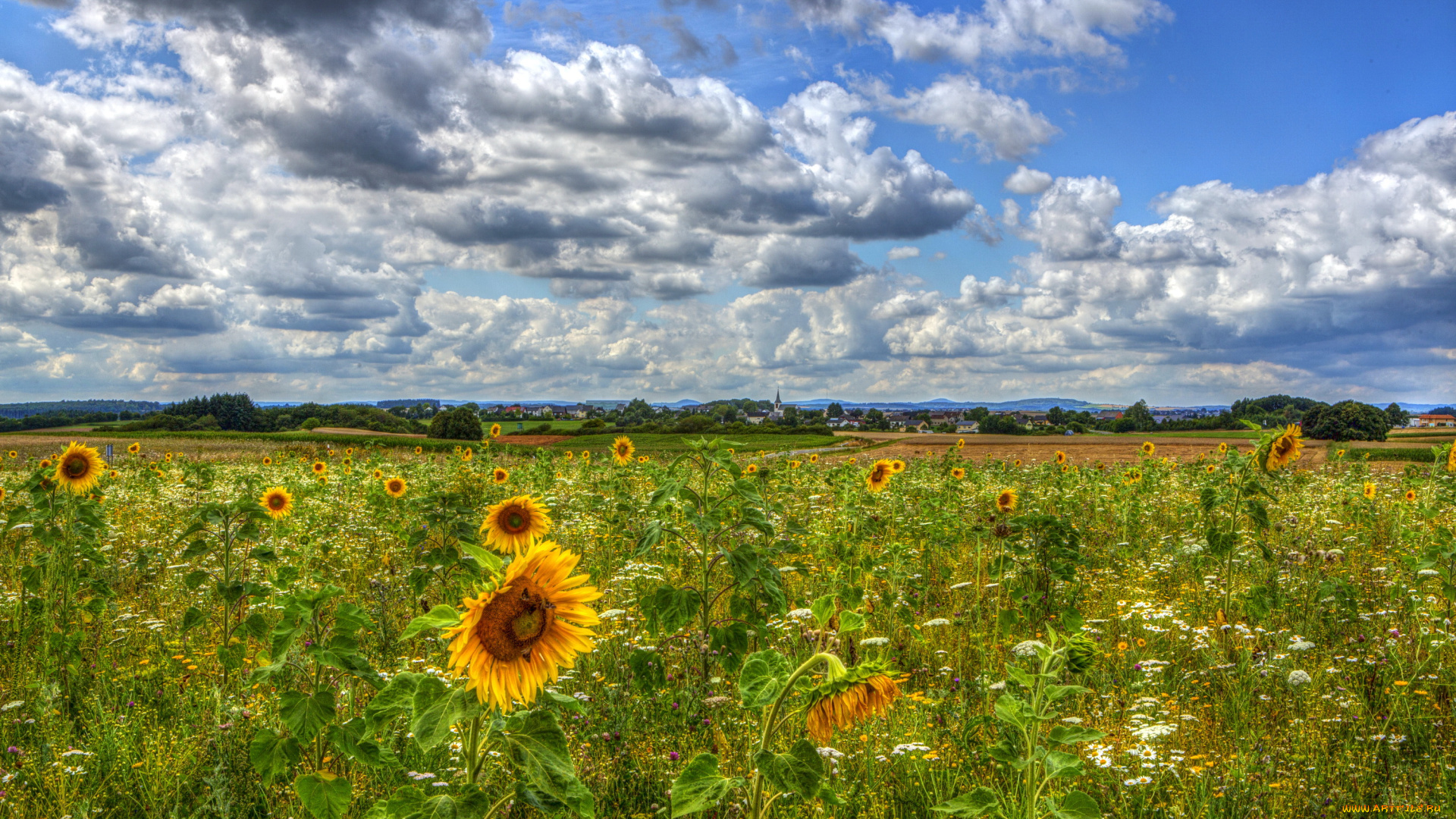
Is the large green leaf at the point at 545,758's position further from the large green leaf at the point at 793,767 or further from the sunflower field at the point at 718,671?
the large green leaf at the point at 793,767

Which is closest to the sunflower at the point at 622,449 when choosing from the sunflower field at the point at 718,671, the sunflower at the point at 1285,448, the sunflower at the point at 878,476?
the sunflower field at the point at 718,671

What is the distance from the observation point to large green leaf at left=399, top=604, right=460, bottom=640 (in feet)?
5.54

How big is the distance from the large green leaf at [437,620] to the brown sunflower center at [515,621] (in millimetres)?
67

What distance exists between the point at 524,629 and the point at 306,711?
1308mm

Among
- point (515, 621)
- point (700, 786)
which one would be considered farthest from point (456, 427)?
point (700, 786)

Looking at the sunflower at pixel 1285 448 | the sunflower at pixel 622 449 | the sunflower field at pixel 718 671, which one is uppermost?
the sunflower at pixel 1285 448

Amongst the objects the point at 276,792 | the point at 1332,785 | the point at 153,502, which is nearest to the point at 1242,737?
the point at 1332,785

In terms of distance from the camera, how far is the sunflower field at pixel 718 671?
1840 mm

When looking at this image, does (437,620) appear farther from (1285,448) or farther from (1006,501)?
(1006,501)

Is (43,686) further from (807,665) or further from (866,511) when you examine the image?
(866,511)

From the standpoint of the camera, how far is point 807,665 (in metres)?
1.45

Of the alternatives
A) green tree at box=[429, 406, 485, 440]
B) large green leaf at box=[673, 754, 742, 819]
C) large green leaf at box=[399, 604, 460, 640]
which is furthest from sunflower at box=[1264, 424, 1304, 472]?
green tree at box=[429, 406, 485, 440]

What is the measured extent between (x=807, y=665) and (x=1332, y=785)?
3319 mm

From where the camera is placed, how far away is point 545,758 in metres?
1.68
